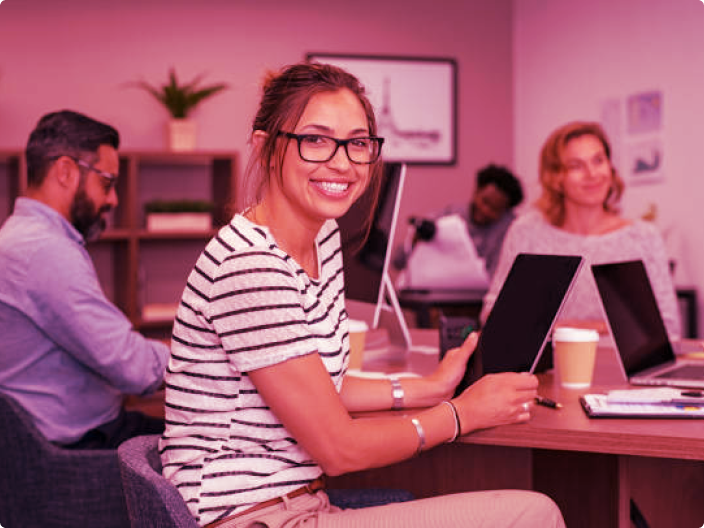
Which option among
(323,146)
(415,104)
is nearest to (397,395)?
(323,146)

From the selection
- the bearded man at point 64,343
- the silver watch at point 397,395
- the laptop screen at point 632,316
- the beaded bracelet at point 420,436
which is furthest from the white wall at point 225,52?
the beaded bracelet at point 420,436

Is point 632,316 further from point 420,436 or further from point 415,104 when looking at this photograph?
point 415,104

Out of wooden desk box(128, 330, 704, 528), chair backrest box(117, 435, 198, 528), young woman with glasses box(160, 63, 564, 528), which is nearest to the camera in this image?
chair backrest box(117, 435, 198, 528)

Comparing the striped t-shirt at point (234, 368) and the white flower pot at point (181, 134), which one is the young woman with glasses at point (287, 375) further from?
the white flower pot at point (181, 134)

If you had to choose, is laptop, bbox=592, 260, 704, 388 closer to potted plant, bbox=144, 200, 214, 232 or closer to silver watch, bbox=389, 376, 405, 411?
silver watch, bbox=389, 376, 405, 411

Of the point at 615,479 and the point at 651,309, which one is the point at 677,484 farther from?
the point at 651,309

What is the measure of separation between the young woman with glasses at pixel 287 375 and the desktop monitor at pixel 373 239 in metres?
0.70

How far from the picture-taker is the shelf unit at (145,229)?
213 inches

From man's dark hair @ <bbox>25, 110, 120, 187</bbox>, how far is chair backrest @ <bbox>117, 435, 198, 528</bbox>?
132 cm

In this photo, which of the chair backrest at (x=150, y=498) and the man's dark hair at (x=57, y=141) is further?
the man's dark hair at (x=57, y=141)

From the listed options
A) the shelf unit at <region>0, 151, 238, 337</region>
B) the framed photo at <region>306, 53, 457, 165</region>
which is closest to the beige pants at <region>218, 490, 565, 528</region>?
the shelf unit at <region>0, 151, 238, 337</region>

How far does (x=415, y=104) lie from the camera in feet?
21.2

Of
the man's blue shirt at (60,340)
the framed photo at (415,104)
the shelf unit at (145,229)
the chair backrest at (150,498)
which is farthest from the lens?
the framed photo at (415,104)

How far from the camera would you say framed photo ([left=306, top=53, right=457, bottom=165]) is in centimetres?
638
